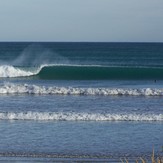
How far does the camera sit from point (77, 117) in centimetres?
2095

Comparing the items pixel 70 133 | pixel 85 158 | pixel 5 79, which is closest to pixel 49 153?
pixel 85 158

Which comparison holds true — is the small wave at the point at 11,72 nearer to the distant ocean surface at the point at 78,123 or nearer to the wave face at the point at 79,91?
the distant ocean surface at the point at 78,123

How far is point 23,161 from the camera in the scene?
47.9ft

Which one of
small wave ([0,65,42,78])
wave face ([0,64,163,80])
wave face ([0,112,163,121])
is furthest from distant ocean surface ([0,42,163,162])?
wave face ([0,64,163,80])

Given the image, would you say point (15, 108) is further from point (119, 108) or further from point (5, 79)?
point (5, 79)

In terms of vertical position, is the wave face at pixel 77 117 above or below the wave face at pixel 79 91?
below

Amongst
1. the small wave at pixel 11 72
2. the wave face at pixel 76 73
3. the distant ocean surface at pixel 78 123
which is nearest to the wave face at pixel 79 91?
the distant ocean surface at pixel 78 123

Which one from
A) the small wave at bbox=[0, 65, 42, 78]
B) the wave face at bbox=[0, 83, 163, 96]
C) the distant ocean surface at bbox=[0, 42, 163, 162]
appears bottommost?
the distant ocean surface at bbox=[0, 42, 163, 162]

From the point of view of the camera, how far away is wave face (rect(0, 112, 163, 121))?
20750mm

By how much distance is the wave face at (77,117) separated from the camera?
2075 centimetres

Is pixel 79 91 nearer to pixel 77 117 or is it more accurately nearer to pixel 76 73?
pixel 77 117

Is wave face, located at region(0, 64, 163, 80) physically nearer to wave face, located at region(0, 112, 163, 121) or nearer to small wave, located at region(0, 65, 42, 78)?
small wave, located at region(0, 65, 42, 78)

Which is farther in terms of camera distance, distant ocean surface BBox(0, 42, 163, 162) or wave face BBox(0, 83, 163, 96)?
wave face BBox(0, 83, 163, 96)

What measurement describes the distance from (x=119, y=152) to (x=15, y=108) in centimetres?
835
